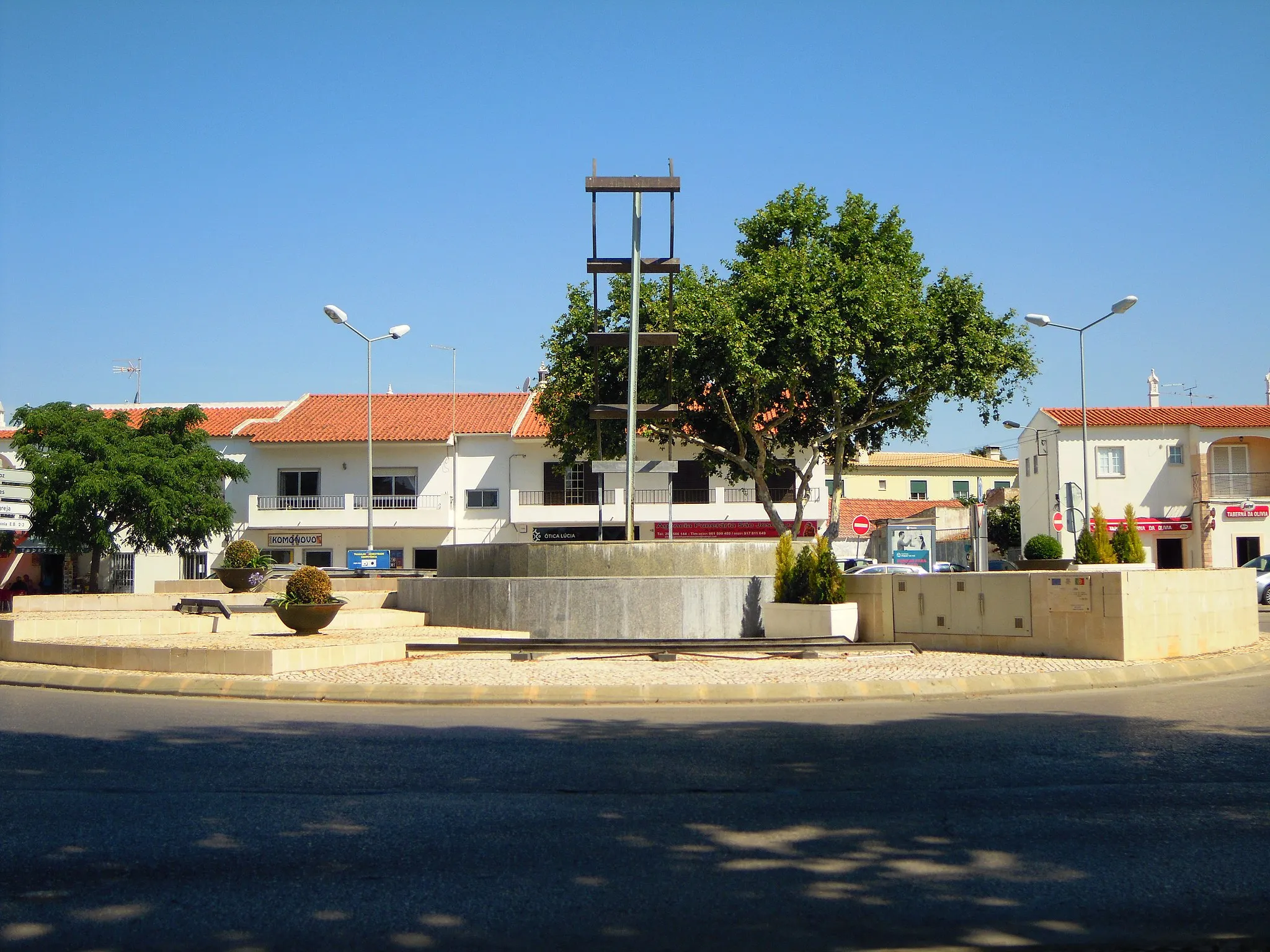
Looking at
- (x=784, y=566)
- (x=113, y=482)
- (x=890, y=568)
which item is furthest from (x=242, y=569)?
(x=890, y=568)

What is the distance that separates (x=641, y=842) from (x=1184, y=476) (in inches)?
1910

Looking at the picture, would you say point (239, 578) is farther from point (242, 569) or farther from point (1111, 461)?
point (1111, 461)

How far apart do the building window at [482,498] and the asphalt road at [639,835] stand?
3897 centimetres

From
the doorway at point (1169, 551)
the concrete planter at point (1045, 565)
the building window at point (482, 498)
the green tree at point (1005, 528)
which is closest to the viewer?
the concrete planter at point (1045, 565)

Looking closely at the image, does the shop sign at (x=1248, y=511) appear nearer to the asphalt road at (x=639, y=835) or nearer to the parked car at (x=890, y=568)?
the parked car at (x=890, y=568)

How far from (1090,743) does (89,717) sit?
27.0 ft

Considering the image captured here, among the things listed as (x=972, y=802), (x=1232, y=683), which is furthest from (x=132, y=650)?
(x=1232, y=683)

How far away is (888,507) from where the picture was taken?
→ 67.5 metres

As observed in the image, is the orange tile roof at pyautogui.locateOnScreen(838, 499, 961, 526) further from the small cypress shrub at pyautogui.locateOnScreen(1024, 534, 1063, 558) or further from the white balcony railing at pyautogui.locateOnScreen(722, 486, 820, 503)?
the small cypress shrub at pyautogui.locateOnScreen(1024, 534, 1063, 558)

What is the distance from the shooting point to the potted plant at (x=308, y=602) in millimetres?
15812

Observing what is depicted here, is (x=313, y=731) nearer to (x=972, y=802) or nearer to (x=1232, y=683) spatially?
(x=972, y=802)

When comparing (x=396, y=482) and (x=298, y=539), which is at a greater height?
(x=396, y=482)

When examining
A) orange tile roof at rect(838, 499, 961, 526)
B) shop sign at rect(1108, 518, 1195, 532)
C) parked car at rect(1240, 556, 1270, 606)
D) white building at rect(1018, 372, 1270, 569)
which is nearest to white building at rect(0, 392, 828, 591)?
white building at rect(1018, 372, 1270, 569)

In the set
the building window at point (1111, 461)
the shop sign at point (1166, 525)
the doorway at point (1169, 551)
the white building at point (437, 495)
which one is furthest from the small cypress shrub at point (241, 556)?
the doorway at point (1169, 551)
